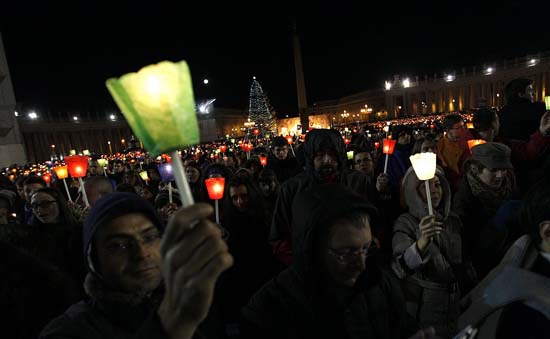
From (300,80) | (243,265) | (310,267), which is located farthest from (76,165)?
(300,80)

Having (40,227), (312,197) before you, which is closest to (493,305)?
(312,197)

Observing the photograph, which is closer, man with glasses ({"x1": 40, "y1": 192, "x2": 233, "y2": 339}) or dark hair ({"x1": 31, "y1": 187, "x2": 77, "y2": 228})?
→ man with glasses ({"x1": 40, "y1": 192, "x2": 233, "y2": 339})

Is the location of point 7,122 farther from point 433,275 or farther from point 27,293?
point 433,275

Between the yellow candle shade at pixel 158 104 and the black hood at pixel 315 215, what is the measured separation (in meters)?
0.91

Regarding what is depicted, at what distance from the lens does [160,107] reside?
0.78m

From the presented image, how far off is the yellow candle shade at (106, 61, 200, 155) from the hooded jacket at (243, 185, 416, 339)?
0.94m

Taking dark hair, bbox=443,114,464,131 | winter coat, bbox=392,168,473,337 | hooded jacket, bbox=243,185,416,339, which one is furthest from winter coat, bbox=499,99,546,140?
hooded jacket, bbox=243,185,416,339

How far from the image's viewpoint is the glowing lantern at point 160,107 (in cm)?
77

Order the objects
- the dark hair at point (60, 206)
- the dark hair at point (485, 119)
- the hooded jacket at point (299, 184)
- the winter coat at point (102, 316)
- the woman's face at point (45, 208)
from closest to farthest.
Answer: the winter coat at point (102, 316) < the hooded jacket at point (299, 184) < the woman's face at point (45, 208) < the dark hair at point (60, 206) < the dark hair at point (485, 119)

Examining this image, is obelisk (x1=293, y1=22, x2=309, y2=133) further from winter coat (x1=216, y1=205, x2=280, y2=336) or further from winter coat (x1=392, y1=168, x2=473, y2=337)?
winter coat (x1=392, y1=168, x2=473, y2=337)

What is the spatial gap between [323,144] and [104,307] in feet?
7.98

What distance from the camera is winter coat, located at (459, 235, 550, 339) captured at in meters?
1.63

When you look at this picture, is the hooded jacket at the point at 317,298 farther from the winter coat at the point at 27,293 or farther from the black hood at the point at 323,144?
the black hood at the point at 323,144

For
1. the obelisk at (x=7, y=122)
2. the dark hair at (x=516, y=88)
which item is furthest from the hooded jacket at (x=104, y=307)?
the obelisk at (x=7, y=122)
